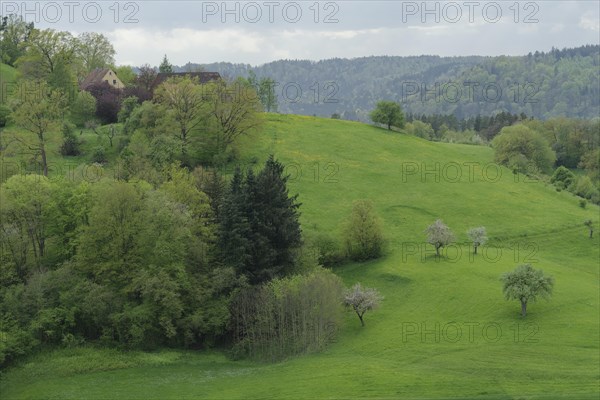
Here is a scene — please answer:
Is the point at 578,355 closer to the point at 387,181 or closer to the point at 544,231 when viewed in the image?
the point at 544,231

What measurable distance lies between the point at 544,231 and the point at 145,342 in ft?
171

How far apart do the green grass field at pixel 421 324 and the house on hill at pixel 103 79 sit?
29.8 m

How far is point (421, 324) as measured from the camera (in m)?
54.8

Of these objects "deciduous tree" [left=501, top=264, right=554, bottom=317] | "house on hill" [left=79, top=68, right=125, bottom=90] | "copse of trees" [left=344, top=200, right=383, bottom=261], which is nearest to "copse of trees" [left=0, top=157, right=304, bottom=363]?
"copse of trees" [left=344, top=200, right=383, bottom=261]

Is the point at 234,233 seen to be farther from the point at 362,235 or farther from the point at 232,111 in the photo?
the point at 232,111

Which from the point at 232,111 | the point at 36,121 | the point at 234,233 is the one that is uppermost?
the point at 232,111

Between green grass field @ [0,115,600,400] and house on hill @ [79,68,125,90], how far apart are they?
2984cm

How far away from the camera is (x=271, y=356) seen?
171ft

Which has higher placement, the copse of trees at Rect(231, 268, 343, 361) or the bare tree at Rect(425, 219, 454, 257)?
the bare tree at Rect(425, 219, 454, 257)

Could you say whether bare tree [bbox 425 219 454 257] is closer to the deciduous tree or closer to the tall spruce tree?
the deciduous tree

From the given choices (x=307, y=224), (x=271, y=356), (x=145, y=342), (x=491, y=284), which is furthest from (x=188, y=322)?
(x=491, y=284)

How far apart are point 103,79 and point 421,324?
73.0m

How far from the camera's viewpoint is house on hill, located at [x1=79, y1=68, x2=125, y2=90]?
4168 inches

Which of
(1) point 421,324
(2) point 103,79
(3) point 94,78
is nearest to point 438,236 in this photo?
(1) point 421,324
